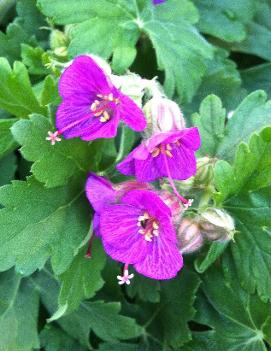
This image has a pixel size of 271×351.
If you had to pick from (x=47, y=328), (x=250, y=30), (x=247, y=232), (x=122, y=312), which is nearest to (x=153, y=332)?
(x=122, y=312)

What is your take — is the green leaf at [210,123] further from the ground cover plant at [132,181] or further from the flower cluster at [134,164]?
the flower cluster at [134,164]

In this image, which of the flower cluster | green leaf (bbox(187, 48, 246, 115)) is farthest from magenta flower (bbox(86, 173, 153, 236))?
green leaf (bbox(187, 48, 246, 115))

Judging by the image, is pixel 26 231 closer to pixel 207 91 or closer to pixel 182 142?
pixel 182 142

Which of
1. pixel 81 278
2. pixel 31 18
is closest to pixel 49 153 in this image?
pixel 81 278

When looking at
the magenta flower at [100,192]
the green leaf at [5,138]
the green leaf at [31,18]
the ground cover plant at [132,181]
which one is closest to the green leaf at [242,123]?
the ground cover plant at [132,181]

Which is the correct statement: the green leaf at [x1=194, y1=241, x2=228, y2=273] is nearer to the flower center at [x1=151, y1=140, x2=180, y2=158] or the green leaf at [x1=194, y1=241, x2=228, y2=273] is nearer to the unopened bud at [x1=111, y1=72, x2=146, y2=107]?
the flower center at [x1=151, y1=140, x2=180, y2=158]

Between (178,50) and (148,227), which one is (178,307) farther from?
(178,50)
